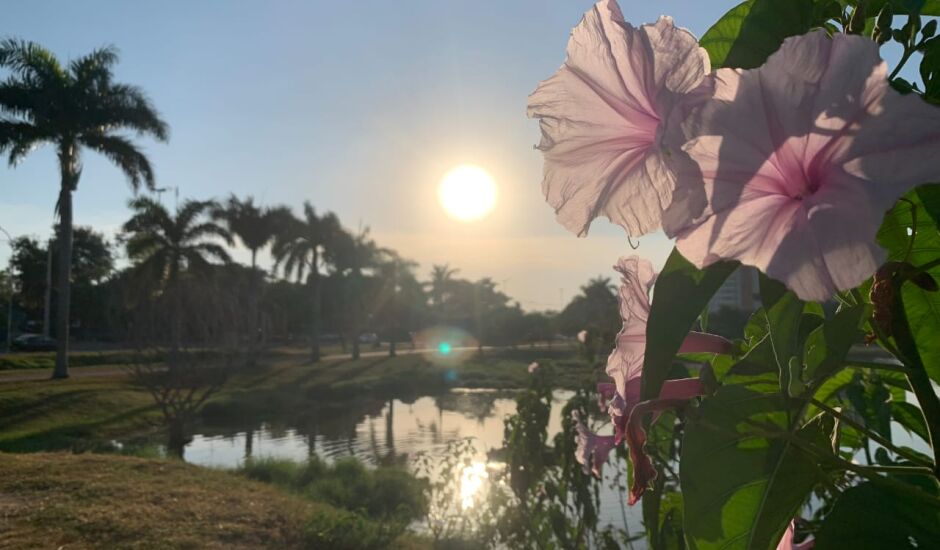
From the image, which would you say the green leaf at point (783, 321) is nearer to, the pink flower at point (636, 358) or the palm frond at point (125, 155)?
the pink flower at point (636, 358)

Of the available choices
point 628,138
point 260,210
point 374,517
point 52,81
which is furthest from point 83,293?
point 628,138

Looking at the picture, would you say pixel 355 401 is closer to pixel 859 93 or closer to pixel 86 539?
pixel 86 539

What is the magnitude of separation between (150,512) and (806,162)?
7.74 m

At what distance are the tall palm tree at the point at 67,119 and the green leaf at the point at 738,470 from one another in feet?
63.4

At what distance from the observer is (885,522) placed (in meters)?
0.47

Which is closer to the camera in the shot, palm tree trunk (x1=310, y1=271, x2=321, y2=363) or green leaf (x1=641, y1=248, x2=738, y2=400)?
green leaf (x1=641, y1=248, x2=738, y2=400)

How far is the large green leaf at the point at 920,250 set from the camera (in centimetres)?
46

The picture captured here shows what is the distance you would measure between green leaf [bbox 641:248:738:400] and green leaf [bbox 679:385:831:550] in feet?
0.23

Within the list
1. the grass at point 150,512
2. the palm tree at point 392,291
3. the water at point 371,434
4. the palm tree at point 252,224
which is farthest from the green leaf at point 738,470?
the palm tree at point 392,291

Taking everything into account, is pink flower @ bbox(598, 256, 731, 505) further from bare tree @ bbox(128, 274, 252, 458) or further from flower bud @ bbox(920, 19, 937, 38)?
bare tree @ bbox(128, 274, 252, 458)

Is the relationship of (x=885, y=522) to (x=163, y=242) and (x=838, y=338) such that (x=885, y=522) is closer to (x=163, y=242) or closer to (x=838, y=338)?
(x=838, y=338)

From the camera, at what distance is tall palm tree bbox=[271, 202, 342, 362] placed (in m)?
27.4

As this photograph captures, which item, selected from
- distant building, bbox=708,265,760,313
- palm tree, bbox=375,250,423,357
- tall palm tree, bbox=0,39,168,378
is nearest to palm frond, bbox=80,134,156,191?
tall palm tree, bbox=0,39,168,378

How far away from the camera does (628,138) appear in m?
0.52
